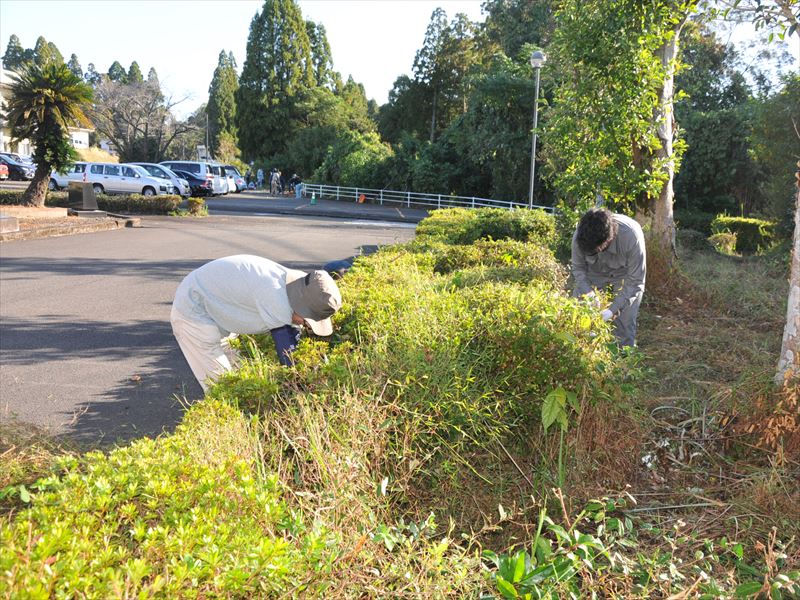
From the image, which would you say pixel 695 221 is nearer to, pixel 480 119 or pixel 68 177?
pixel 480 119

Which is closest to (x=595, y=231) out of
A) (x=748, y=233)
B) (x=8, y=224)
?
(x=8, y=224)

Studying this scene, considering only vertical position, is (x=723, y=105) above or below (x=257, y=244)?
above

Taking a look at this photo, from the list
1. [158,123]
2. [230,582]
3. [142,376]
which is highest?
[158,123]

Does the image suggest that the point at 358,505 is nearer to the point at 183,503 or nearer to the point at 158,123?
the point at 183,503

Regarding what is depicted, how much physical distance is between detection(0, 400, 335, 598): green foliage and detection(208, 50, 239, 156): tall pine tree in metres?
65.0

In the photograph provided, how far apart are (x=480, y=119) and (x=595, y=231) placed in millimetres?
27716

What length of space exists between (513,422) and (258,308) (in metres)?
1.83

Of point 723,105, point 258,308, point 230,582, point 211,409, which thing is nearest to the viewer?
point 230,582

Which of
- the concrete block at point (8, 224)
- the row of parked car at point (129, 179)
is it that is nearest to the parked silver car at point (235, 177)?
the row of parked car at point (129, 179)

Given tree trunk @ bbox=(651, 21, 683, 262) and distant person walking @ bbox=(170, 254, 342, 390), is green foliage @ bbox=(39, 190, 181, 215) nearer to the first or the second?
tree trunk @ bbox=(651, 21, 683, 262)

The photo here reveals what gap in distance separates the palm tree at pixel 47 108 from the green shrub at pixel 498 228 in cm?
1366

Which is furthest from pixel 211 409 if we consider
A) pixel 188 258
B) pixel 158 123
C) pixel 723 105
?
pixel 158 123

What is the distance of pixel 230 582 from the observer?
185 cm

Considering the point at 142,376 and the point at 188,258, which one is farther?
the point at 188,258
